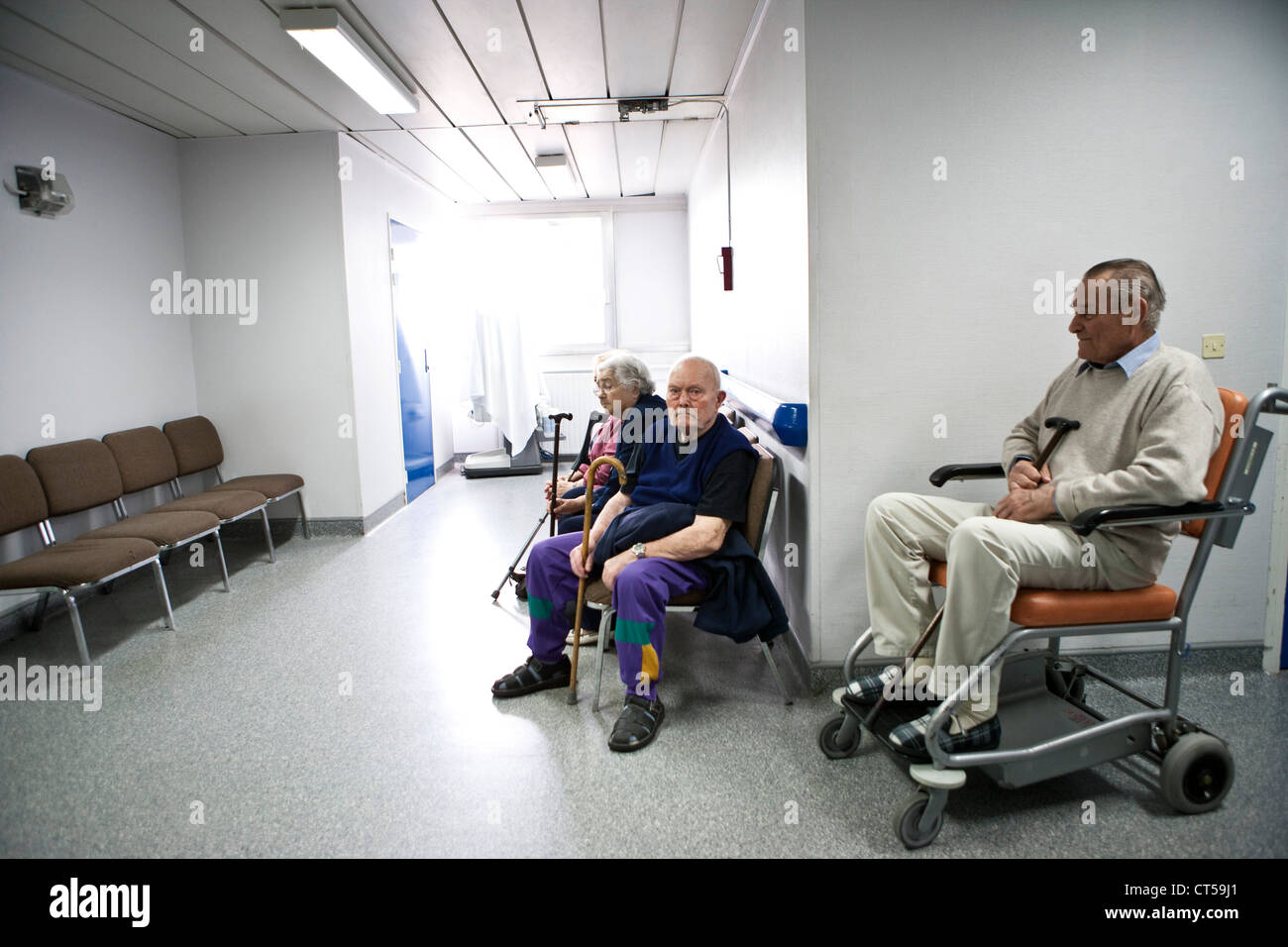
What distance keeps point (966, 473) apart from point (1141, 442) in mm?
521

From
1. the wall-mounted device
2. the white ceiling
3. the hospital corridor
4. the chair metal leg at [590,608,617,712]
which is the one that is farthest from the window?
the chair metal leg at [590,608,617,712]

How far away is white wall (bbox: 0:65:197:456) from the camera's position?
3715 millimetres

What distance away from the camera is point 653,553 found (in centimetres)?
263

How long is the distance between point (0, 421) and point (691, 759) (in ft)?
12.0

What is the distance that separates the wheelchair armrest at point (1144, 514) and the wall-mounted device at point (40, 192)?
4.74 metres

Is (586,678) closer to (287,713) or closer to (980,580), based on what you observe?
(287,713)

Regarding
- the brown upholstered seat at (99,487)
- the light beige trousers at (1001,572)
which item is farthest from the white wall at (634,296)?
the light beige trousers at (1001,572)

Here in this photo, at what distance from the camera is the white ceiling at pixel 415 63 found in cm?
321

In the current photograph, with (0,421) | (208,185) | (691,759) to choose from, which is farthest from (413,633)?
(208,185)

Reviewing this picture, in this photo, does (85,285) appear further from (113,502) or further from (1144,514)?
(1144,514)

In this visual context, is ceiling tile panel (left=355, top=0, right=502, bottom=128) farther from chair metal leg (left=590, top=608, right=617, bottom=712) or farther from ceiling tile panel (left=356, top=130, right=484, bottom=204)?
chair metal leg (left=590, top=608, right=617, bottom=712)

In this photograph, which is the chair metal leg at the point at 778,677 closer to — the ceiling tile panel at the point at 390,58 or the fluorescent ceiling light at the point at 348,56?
the ceiling tile panel at the point at 390,58

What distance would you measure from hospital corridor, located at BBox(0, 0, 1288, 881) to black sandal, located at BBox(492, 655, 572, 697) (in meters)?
0.02

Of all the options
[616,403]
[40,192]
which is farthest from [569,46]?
[40,192]
